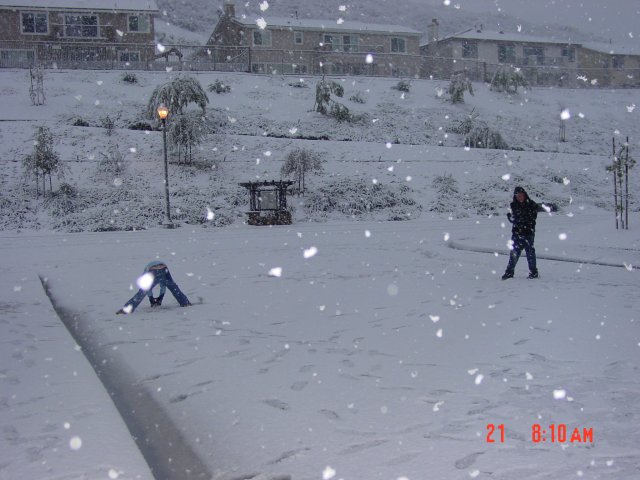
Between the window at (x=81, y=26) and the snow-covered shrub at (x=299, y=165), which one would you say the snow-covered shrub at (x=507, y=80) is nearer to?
the snow-covered shrub at (x=299, y=165)

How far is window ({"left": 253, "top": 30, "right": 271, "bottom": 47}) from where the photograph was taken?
48.0 meters

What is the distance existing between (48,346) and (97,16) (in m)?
43.7

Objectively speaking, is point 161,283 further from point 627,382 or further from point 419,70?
point 419,70

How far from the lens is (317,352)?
590 centimetres

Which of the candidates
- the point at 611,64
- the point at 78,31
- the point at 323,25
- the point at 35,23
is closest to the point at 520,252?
the point at 78,31

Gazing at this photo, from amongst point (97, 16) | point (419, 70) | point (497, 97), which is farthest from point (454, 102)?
point (97, 16)

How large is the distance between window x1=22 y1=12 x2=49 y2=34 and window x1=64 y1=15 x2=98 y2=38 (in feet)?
4.56

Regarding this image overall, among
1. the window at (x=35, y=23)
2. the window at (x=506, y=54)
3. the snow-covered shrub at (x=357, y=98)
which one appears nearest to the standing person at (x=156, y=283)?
the snow-covered shrub at (x=357, y=98)

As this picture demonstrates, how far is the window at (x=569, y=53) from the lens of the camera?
60.9m

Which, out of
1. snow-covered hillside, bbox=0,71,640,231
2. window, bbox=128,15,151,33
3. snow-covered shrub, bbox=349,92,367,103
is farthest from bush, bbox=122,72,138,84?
snow-covered shrub, bbox=349,92,367,103

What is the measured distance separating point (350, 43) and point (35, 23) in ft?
79.9

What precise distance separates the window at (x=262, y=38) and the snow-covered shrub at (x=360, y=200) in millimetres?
26501

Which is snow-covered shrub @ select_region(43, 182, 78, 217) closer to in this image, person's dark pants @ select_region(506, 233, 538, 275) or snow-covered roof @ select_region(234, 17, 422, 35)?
person's dark pants @ select_region(506, 233, 538, 275)

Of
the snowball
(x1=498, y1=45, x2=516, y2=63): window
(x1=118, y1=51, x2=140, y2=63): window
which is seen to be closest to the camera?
the snowball
